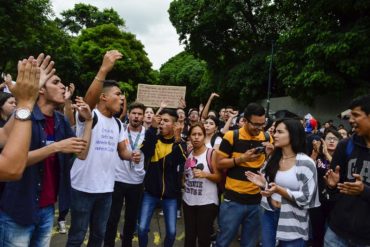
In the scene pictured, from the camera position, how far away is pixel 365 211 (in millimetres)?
3242

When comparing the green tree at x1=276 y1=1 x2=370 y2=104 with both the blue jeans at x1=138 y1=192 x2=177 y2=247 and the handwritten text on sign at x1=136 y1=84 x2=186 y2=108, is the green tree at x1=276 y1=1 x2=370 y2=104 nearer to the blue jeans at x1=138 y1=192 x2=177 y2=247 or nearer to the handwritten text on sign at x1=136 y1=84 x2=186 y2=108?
the handwritten text on sign at x1=136 y1=84 x2=186 y2=108

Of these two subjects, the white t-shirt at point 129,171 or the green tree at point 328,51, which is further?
the green tree at point 328,51

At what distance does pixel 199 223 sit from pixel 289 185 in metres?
1.28

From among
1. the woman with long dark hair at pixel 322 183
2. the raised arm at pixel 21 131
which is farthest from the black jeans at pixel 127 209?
the raised arm at pixel 21 131

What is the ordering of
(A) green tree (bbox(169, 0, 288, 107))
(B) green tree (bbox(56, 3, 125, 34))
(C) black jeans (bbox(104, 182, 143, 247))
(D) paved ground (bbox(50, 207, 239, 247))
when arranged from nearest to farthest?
(C) black jeans (bbox(104, 182, 143, 247)) → (D) paved ground (bbox(50, 207, 239, 247)) → (A) green tree (bbox(169, 0, 288, 107)) → (B) green tree (bbox(56, 3, 125, 34))

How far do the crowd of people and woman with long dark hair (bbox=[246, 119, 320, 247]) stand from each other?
0.03ft

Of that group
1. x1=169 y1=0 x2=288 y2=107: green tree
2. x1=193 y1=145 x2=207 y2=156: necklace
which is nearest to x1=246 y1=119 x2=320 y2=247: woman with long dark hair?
x1=193 y1=145 x2=207 y2=156: necklace

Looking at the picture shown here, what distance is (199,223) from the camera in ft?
14.9

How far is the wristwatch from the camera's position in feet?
6.15

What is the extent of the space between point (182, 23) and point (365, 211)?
23.6 meters

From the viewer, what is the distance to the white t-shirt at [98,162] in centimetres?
399

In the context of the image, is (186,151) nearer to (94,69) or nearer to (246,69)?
(246,69)

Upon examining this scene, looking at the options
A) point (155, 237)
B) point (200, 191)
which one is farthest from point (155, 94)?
point (200, 191)

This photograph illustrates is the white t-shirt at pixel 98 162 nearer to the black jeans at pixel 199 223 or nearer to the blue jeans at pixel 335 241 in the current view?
the black jeans at pixel 199 223
